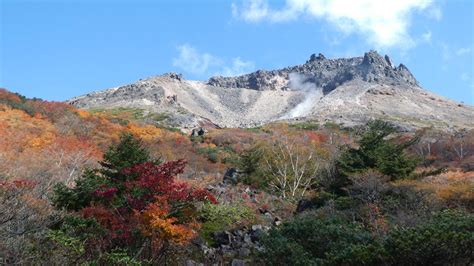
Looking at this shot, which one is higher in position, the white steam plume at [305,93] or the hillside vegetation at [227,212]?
the white steam plume at [305,93]

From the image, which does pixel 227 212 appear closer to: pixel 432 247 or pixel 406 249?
pixel 406 249

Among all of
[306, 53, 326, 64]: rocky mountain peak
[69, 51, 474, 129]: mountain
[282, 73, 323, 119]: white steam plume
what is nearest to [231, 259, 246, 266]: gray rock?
[69, 51, 474, 129]: mountain

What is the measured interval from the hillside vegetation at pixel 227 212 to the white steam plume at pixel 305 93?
9246cm

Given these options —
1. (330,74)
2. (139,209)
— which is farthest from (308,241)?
(330,74)

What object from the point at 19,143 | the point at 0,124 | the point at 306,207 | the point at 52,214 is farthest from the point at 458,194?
the point at 0,124

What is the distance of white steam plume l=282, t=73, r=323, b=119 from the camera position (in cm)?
12225

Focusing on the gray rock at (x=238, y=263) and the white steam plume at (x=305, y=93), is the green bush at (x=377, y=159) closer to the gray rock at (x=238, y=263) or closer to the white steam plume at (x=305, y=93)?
the gray rock at (x=238, y=263)

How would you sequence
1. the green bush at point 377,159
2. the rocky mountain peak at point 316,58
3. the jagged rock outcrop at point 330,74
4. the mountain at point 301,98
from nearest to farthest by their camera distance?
the green bush at point 377,159 → the mountain at point 301,98 → the jagged rock outcrop at point 330,74 → the rocky mountain peak at point 316,58

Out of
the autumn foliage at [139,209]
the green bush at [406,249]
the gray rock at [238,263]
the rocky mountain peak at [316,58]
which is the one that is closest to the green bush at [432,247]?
the green bush at [406,249]

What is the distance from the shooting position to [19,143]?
3041cm

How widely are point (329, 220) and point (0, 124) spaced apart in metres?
30.4

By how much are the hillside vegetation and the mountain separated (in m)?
52.4

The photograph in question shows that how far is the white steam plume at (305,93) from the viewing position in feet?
401

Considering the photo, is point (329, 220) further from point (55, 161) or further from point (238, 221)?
point (55, 161)
